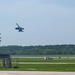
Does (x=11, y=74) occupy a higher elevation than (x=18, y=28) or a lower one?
lower

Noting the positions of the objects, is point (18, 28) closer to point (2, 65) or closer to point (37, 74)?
point (2, 65)

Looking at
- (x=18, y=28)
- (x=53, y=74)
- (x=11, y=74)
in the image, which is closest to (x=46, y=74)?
(x=53, y=74)

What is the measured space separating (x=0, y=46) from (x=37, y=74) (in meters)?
25.5

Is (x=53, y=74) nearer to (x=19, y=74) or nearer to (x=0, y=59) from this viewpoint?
(x=19, y=74)

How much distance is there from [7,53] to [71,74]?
26.1 meters

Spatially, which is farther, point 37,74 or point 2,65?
point 2,65

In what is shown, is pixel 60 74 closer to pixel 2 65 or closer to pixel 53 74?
pixel 53 74

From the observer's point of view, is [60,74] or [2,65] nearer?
[60,74]

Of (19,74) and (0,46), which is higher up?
(0,46)

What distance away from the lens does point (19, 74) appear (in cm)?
3806

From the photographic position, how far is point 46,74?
38.0 meters

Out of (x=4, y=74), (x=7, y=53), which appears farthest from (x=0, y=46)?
(x=4, y=74)

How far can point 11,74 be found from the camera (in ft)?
126

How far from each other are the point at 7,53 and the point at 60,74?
25.8m
